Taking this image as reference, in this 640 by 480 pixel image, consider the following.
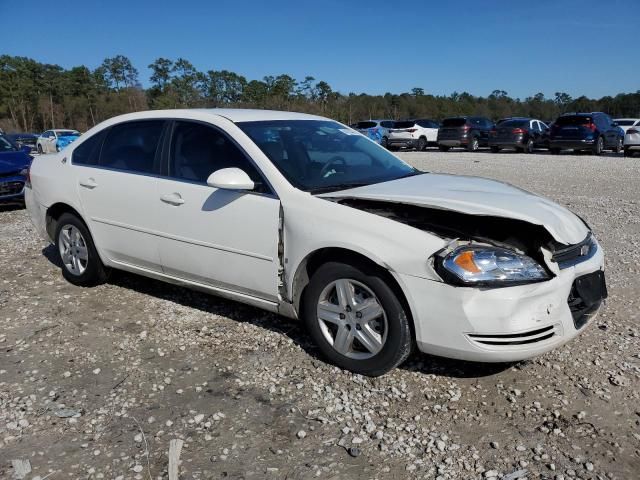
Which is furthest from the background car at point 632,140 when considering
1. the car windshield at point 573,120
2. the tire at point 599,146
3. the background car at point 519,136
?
the background car at point 519,136

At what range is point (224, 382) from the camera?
135 inches

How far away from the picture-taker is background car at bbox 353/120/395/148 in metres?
28.6

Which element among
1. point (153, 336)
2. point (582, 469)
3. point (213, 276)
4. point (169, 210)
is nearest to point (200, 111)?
point (169, 210)

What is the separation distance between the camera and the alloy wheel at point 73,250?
5.16m

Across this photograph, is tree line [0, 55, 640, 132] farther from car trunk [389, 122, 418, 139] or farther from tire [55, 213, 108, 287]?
tire [55, 213, 108, 287]

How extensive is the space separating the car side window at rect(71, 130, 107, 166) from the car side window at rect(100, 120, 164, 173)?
0.26ft

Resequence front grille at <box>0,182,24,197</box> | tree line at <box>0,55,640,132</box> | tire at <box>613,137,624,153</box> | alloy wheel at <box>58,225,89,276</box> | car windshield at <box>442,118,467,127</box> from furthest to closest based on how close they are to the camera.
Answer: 1. tree line at <box>0,55,640,132</box>
2. car windshield at <box>442,118,467,127</box>
3. tire at <box>613,137,624,153</box>
4. front grille at <box>0,182,24,197</box>
5. alloy wheel at <box>58,225,89,276</box>

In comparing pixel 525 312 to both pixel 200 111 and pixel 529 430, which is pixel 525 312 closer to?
pixel 529 430

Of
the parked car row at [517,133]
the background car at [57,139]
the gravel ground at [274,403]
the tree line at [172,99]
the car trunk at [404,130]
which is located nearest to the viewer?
the gravel ground at [274,403]

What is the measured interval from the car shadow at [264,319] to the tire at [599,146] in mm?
20784

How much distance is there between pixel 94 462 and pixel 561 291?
2600 millimetres

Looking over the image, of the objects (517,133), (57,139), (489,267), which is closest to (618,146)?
(517,133)

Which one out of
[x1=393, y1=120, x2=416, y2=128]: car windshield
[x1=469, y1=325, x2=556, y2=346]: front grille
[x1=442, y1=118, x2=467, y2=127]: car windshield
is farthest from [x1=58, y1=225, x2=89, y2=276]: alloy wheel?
[x1=393, y1=120, x2=416, y2=128]: car windshield

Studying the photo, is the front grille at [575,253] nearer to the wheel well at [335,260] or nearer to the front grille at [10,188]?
the wheel well at [335,260]
